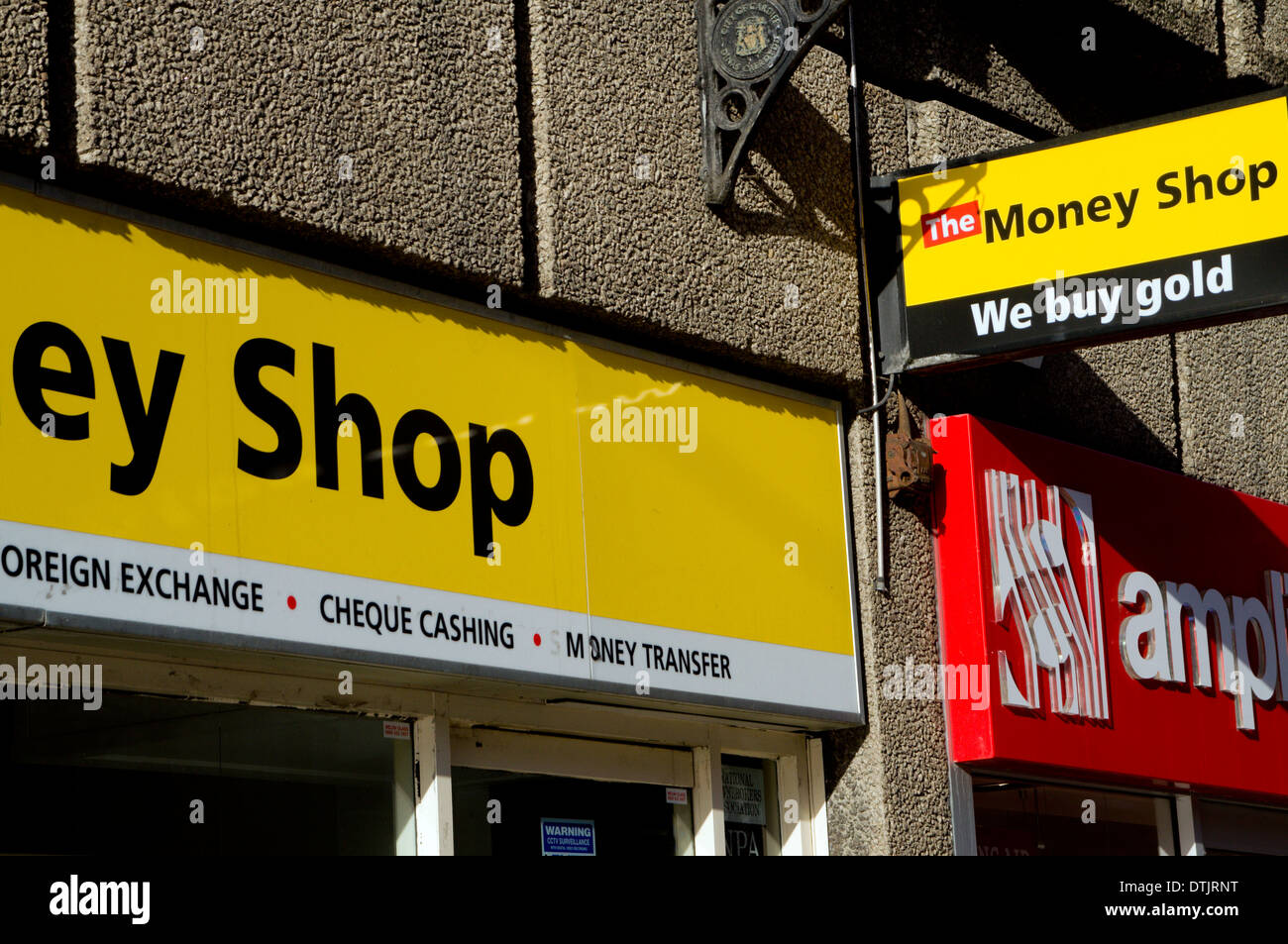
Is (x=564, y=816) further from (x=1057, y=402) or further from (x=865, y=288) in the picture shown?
(x=1057, y=402)

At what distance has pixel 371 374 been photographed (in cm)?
455

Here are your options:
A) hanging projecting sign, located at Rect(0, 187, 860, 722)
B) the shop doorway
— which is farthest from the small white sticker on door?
hanging projecting sign, located at Rect(0, 187, 860, 722)

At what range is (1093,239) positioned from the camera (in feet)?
18.6

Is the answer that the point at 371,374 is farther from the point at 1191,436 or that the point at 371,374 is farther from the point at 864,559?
the point at 1191,436

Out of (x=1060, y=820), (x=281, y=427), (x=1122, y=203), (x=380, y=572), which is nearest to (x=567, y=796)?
(x=380, y=572)

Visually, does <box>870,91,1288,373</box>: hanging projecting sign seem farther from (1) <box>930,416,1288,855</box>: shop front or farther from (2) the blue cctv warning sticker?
Answer: (2) the blue cctv warning sticker

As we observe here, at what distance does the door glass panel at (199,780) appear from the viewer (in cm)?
394

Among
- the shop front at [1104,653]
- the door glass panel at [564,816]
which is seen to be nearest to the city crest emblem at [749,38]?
the shop front at [1104,653]

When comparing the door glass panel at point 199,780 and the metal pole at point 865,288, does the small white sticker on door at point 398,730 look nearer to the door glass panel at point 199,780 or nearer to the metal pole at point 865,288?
the door glass panel at point 199,780

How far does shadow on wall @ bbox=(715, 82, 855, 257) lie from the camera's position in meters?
5.85

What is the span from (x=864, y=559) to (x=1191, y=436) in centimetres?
263

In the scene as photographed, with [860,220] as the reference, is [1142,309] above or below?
below

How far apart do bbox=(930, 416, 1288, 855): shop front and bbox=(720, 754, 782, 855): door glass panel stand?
672mm
